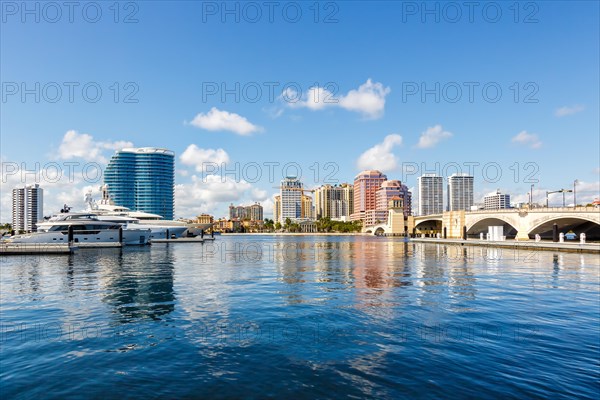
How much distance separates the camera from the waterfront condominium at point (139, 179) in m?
179

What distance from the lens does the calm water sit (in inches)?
366

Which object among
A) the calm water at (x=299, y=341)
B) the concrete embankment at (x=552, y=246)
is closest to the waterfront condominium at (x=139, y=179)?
the concrete embankment at (x=552, y=246)

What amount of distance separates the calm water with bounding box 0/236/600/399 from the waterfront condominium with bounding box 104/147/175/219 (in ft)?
550

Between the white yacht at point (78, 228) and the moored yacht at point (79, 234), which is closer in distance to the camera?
the moored yacht at point (79, 234)

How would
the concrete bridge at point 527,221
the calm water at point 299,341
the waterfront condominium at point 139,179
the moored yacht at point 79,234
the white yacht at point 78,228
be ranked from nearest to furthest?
the calm water at point 299,341 < the moored yacht at point 79,234 < the white yacht at point 78,228 < the concrete bridge at point 527,221 < the waterfront condominium at point 139,179

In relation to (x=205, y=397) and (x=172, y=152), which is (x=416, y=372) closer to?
(x=205, y=397)

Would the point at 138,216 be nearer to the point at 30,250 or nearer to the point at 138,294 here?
the point at 30,250

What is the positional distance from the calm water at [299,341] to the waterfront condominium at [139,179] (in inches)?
6602

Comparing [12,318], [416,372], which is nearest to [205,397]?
[416,372]

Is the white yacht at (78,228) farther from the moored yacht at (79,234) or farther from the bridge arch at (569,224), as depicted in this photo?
the bridge arch at (569,224)

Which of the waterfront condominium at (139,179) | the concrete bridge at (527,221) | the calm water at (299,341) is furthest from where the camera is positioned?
the waterfront condominium at (139,179)

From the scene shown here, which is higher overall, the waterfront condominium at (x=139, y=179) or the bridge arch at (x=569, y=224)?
the waterfront condominium at (x=139, y=179)

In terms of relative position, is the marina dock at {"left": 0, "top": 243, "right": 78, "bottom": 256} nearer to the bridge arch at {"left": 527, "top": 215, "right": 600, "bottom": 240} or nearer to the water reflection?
the water reflection

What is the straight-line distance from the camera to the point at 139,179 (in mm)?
181500
